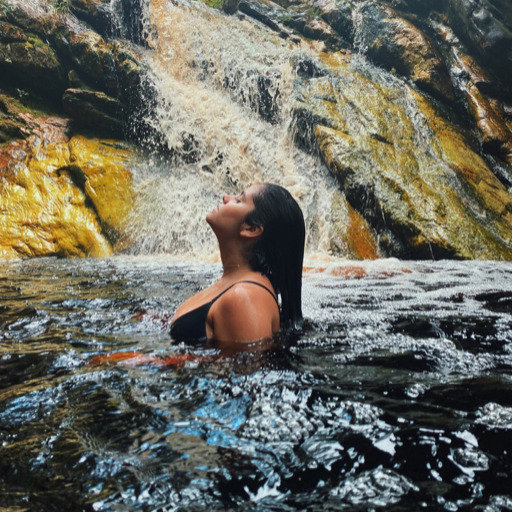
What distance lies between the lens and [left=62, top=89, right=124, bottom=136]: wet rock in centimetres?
1137

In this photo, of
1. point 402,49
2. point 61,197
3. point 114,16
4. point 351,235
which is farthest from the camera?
point 402,49

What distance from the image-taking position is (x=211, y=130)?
37.7ft

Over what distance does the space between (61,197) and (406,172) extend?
26.3 feet

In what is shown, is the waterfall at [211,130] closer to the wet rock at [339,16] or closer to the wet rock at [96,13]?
the wet rock at [96,13]

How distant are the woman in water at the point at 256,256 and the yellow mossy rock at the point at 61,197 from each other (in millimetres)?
7442

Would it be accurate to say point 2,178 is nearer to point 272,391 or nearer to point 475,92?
point 272,391

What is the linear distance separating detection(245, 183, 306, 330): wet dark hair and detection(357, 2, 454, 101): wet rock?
13.2 metres

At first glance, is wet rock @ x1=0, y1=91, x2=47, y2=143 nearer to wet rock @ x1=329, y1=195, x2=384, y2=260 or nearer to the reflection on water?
wet rock @ x1=329, y1=195, x2=384, y2=260

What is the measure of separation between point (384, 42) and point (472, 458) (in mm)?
15629

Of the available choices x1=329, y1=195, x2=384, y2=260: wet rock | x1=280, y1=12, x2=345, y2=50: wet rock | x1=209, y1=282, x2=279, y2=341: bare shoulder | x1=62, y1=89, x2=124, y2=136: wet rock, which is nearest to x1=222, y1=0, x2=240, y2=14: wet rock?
x1=280, y1=12, x2=345, y2=50: wet rock

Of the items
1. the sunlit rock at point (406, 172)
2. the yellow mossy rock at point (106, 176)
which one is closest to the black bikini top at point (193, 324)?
the sunlit rock at point (406, 172)

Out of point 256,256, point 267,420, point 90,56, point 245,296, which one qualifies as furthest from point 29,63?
point 267,420

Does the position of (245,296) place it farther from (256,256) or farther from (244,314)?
(256,256)

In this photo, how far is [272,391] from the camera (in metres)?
1.77
